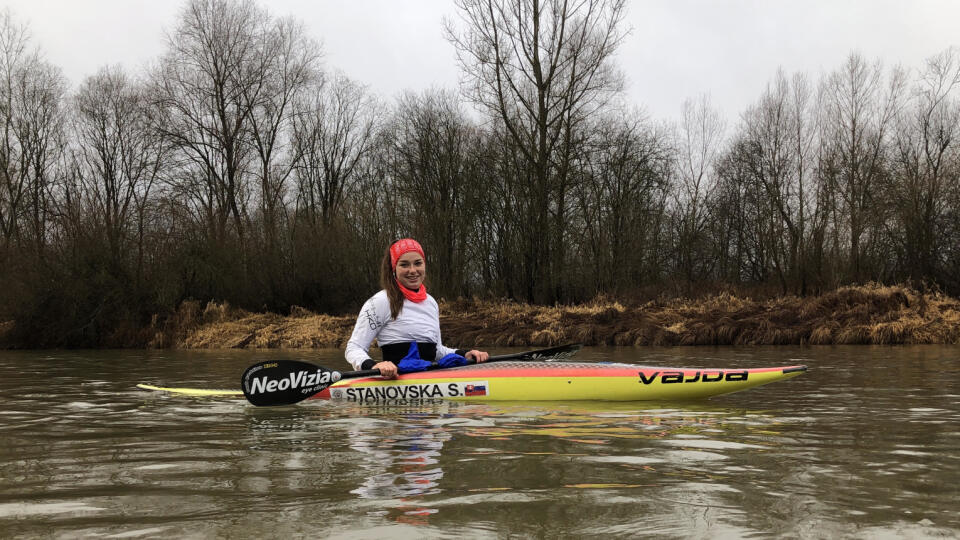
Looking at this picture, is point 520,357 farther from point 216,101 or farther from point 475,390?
point 216,101

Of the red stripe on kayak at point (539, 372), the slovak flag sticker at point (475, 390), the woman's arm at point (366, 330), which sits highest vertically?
the woman's arm at point (366, 330)

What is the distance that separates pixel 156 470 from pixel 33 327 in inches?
879

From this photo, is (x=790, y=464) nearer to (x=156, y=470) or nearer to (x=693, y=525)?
(x=693, y=525)

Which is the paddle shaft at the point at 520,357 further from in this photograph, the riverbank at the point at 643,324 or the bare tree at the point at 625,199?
the bare tree at the point at 625,199

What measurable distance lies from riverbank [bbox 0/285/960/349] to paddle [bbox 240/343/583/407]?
469 inches

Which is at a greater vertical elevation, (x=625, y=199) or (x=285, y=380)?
(x=625, y=199)

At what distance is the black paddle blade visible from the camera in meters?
7.34

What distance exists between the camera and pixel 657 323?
18.7 meters

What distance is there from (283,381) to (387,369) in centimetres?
104

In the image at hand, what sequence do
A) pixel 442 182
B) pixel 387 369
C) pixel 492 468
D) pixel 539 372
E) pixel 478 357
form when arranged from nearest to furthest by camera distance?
pixel 492 468 < pixel 387 369 < pixel 539 372 < pixel 478 357 < pixel 442 182

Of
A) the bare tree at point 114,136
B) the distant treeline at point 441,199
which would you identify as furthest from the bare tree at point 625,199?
the bare tree at point 114,136

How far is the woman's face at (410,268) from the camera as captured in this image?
736 cm

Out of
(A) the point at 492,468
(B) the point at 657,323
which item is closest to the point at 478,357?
(A) the point at 492,468

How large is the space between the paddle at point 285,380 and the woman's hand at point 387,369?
8 cm
